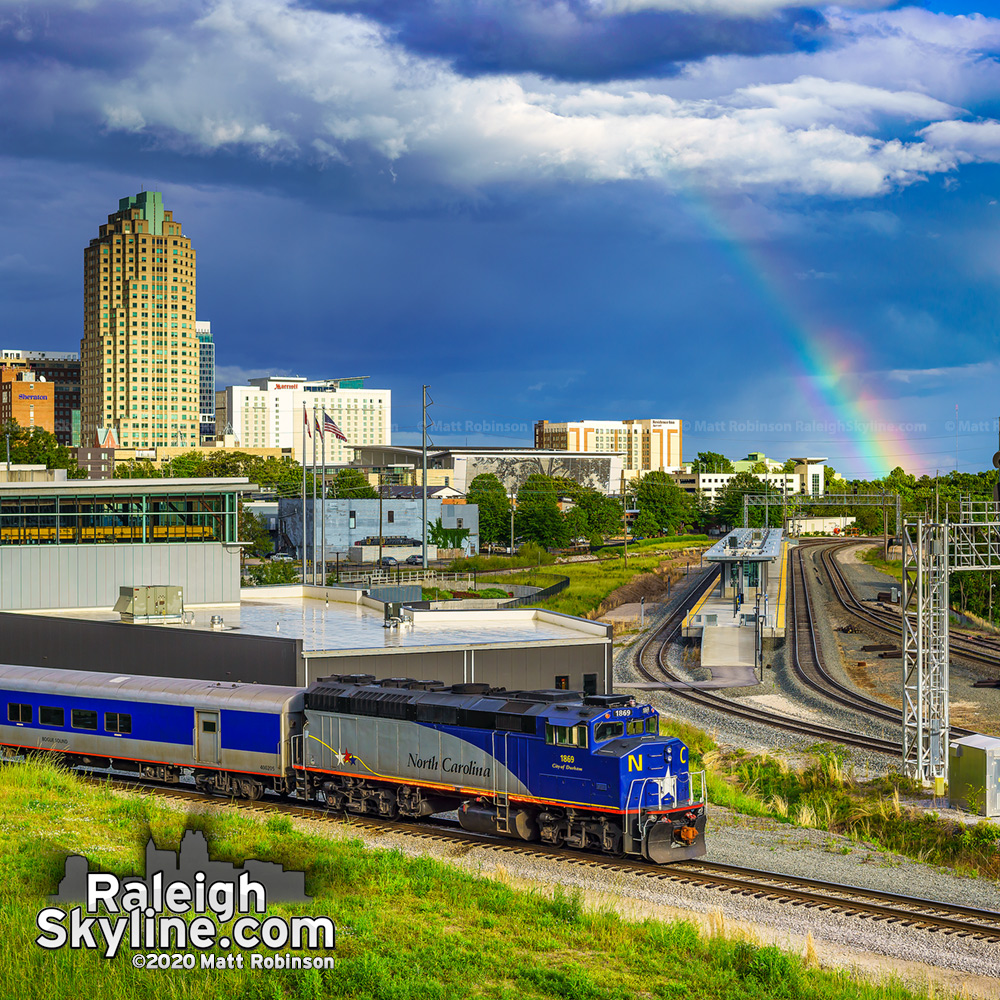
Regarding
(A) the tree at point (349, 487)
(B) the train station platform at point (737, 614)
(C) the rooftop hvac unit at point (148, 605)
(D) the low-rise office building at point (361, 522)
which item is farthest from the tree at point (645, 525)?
(C) the rooftop hvac unit at point (148, 605)

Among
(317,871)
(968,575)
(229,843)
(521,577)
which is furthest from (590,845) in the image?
(521,577)

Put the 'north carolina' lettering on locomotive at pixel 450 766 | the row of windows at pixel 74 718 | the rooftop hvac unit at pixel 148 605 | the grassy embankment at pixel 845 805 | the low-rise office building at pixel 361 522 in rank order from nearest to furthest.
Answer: the 'north carolina' lettering on locomotive at pixel 450 766
the grassy embankment at pixel 845 805
the row of windows at pixel 74 718
the rooftop hvac unit at pixel 148 605
the low-rise office building at pixel 361 522

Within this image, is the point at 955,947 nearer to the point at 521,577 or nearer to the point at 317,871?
the point at 317,871

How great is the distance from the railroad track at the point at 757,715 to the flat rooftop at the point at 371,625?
8.69m

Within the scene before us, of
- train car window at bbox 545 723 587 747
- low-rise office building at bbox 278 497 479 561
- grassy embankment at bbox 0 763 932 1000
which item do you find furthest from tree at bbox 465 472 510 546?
grassy embankment at bbox 0 763 932 1000

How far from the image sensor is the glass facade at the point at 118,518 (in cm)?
4503

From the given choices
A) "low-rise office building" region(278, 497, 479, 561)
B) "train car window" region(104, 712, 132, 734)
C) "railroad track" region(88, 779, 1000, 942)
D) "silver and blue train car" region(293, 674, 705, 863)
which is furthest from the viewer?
"low-rise office building" region(278, 497, 479, 561)

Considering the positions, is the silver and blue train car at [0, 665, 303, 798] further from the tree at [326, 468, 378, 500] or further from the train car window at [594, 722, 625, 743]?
the tree at [326, 468, 378, 500]

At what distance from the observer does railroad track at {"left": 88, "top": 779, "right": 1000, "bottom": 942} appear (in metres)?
19.4

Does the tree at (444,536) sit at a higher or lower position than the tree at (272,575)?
higher

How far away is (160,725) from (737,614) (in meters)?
50.0

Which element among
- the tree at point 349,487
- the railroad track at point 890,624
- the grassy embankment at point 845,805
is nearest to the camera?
the grassy embankment at point 845,805

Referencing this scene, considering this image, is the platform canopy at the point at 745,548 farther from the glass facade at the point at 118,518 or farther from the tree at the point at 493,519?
the glass facade at the point at 118,518

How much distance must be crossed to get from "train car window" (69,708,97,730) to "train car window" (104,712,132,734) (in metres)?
0.52
